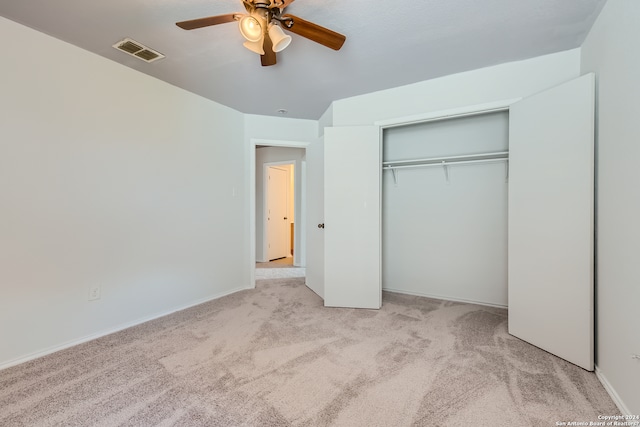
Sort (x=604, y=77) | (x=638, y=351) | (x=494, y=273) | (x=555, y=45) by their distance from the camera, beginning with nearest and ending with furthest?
(x=638, y=351), (x=604, y=77), (x=555, y=45), (x=494, y=273)

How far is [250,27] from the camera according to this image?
5.34ft

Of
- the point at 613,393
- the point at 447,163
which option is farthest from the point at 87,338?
the point at 447,163

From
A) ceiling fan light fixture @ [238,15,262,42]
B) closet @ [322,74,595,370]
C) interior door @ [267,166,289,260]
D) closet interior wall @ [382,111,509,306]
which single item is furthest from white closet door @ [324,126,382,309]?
interior door @ [267,166,289,260]

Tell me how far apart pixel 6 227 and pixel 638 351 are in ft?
12.6

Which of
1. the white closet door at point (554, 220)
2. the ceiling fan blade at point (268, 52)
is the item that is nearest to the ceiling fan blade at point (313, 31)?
the ceiling fan blade at point (268, 52)

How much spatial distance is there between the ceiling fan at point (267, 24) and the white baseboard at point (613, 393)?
8.42 feet

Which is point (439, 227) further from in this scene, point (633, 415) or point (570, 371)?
point (633, 415)

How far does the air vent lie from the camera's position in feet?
7.44

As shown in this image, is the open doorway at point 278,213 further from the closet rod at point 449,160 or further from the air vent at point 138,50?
the air vent at point 138,50

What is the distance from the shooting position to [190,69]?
2.67 m

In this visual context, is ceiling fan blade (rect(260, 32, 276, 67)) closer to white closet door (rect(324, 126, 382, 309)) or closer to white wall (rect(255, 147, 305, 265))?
white closet door (rect(324, 126, 382, 309))

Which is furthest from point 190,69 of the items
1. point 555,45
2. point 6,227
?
point 555,45

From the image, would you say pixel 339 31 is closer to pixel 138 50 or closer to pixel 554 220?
pixel 138 50

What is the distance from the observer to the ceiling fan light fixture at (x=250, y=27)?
1.60 meters
